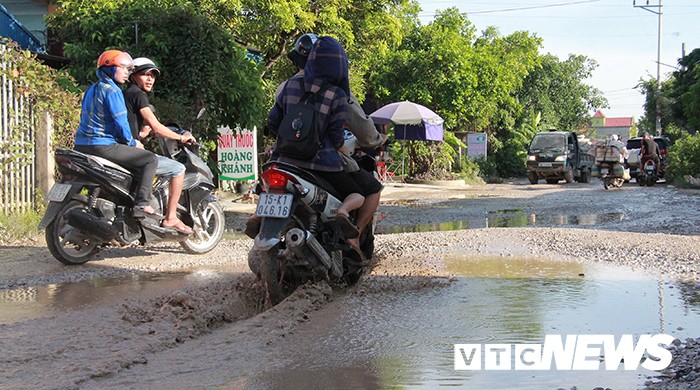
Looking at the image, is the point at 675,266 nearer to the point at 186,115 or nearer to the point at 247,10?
the point at 186,115

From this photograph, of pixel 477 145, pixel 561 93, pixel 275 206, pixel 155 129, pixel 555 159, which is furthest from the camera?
pixel 561 93

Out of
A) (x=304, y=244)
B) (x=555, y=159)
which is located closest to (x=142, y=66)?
(x=304, y=244)

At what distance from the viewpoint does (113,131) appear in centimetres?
680

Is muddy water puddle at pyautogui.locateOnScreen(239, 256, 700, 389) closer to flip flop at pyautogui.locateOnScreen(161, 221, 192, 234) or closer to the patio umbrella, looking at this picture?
flip flop at pyautogui.locateOnScreen(161, 221, 192, 234)

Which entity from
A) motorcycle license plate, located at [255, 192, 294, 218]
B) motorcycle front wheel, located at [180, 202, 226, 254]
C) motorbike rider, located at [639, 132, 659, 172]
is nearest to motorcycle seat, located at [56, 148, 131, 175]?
motorcycle front wheel, located at [180, 202, 226, 254]

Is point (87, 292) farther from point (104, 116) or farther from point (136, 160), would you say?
point (104, 116)

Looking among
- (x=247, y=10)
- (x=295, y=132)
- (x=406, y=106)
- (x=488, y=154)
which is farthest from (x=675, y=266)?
(x=488, y=154)

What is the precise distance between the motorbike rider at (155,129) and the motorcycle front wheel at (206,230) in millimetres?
420

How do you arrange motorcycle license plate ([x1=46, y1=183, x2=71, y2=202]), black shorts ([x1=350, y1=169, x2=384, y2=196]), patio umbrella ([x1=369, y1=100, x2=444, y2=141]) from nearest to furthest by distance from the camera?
1. black shorts ([x1=350, y1=169, x2=384, y2=196])
2. motorcycle license plate ([x1=46, y1=183, x2=71, y2=202])
3. patio umbrella ([x1=369, y1=100, x2=444, y2=141])

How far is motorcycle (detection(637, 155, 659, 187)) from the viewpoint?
24312 millimetres

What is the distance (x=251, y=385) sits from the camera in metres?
3.25

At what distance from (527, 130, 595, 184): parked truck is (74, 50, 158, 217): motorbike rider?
24.8m

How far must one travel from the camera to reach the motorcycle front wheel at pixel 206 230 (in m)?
7.75
